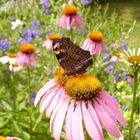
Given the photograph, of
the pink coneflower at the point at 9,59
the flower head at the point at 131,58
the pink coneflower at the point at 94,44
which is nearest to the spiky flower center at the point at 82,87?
the flower head at the point at 131,58

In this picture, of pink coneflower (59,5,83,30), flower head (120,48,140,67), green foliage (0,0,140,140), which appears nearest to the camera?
flower head (120,48,140,67)

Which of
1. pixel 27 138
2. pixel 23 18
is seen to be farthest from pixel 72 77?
pixel 23 18

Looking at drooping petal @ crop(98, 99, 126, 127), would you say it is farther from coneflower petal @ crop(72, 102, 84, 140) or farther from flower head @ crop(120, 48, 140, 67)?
flower head @ crop(120, 48, 140, 67)

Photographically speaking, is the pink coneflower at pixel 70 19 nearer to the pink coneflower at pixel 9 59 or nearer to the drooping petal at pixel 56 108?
the pink coneflower at pixel 9 59

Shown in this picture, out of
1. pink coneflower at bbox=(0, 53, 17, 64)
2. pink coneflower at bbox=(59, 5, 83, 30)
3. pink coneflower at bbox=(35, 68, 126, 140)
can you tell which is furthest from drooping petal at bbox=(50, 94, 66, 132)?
pink coneflower at bbox=(59, 5, 83, 30)

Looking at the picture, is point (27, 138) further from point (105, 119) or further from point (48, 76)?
point (105, 119)

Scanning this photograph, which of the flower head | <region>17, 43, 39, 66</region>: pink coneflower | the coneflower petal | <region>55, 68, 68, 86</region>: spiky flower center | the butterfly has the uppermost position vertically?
the butterfly

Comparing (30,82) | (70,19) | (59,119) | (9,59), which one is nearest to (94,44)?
(70,19)
